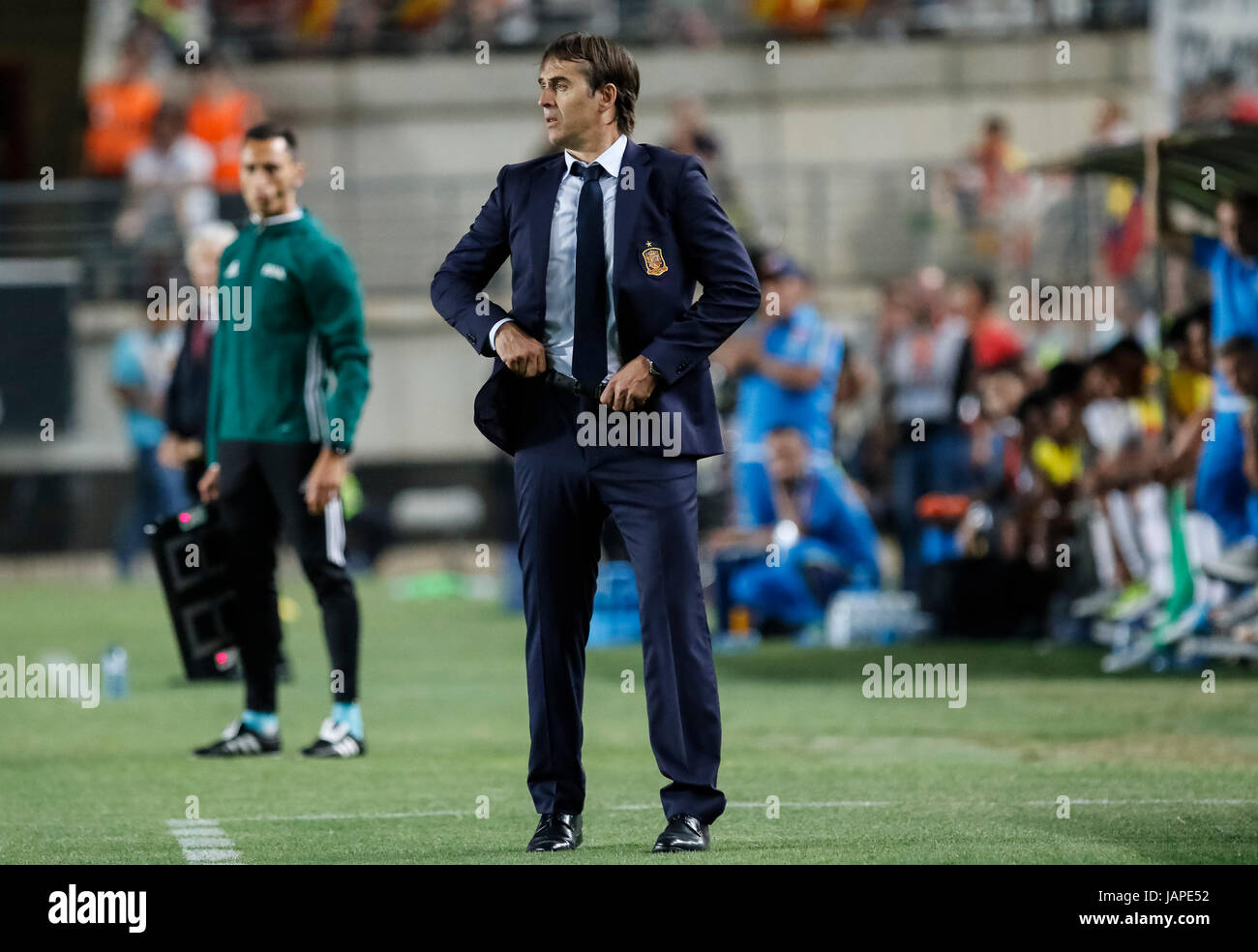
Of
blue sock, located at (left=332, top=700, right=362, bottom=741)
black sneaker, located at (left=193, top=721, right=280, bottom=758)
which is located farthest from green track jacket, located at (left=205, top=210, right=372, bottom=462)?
black sneaker, located at (left=193, top=721, right=280, bottom=758)

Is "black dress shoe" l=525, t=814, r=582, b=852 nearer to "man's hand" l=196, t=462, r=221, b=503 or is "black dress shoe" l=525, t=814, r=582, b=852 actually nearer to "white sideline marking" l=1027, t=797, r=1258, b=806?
"white sideline marking" l=1027, t=797, r=1258, b=806

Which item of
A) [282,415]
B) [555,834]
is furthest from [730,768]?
[555,834]

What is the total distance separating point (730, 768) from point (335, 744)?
1.69m

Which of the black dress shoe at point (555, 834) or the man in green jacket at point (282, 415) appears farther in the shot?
the man in green jacket at point (282, 415)

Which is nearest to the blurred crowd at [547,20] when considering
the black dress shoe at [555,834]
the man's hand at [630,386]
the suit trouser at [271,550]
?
the suit trouser at [271,550]

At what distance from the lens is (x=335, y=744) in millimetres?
→ 9945

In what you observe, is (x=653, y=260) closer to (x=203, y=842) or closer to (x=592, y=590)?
(x=592, y=590)

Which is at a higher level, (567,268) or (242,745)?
(567,268)

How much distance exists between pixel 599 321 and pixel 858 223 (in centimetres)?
1653

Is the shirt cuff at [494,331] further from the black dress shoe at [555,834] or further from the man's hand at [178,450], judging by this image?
the man's hand at [178,450]

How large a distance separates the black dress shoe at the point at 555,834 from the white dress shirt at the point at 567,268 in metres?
1.35

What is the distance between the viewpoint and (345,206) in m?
23.7

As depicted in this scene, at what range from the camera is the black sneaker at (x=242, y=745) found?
10.0 meters
